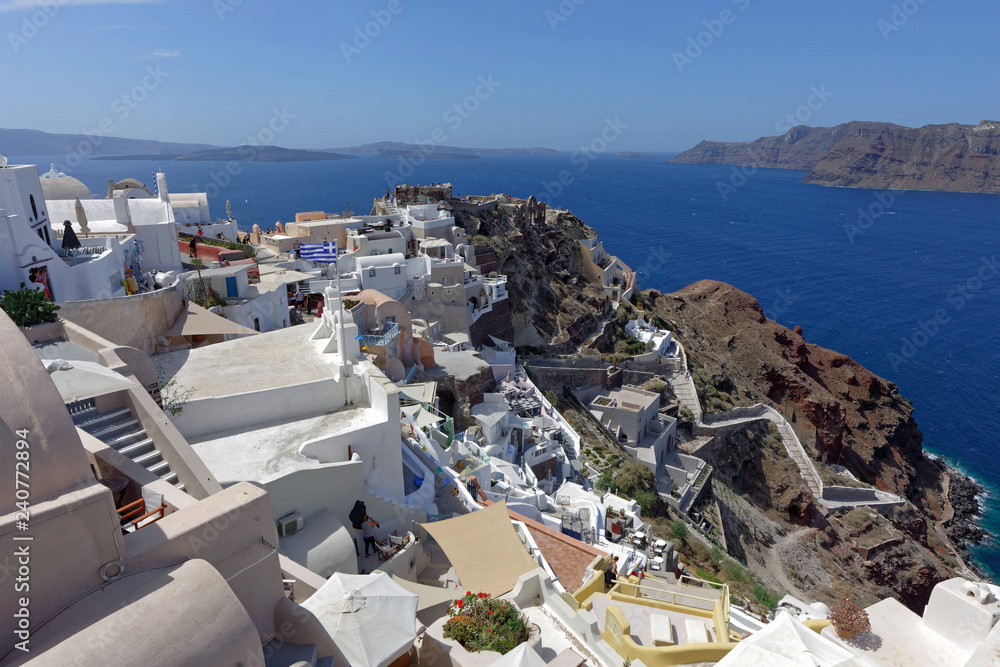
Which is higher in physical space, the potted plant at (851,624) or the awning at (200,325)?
the awning at (200,325)

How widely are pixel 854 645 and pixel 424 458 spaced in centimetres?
1202

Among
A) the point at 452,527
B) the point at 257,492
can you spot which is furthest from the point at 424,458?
the point at 257,492

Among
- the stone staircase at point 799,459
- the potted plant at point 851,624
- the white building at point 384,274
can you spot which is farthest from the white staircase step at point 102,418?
the stone staircase at point 799,459

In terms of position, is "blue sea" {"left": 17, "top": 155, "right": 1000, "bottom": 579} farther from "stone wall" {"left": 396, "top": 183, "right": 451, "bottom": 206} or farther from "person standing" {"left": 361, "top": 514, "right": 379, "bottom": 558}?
"stone wall" {"left": 396, "top": 183, "right": 451, "bottom": 206}

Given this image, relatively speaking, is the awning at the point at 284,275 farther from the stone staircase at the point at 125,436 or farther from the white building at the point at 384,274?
the stone staircase at the point at 125,436

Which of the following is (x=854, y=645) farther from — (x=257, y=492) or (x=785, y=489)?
(x=785, y=489)

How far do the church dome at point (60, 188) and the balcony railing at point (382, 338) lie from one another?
52.3 ft

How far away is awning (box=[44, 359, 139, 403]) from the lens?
9984mm

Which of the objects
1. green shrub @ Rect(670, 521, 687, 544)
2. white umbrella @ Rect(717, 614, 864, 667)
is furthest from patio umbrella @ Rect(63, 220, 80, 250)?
green shrub @ Rect(670, 521, 687, 544)

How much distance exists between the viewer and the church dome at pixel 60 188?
2842 centimetres

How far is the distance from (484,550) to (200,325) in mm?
12221

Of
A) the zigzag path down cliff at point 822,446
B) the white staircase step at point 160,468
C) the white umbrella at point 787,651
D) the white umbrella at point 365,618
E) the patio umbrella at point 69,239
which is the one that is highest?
the patio umbrella at point 69,239

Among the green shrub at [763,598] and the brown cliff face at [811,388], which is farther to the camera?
the brown cliff face at [811,388]

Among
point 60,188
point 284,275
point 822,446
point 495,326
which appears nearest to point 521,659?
point 284,275
